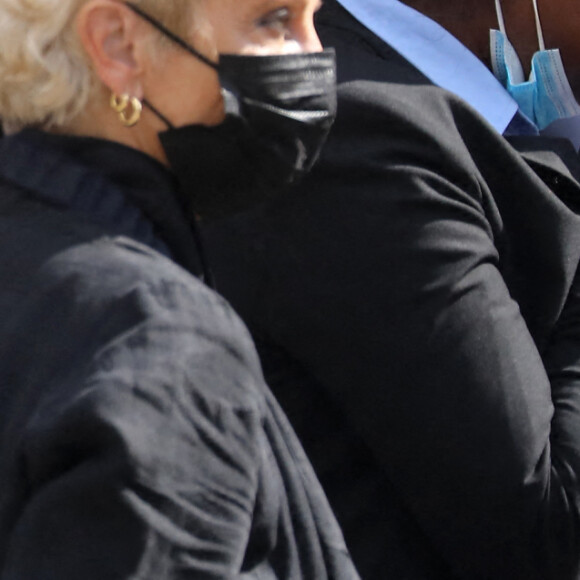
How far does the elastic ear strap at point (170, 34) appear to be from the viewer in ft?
4.09

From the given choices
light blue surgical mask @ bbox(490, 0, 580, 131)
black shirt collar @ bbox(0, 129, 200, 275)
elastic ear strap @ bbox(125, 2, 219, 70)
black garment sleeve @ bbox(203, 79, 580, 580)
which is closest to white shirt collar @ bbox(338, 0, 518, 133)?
light blue surgical mask @ bbox(490, 0, 580, 131)

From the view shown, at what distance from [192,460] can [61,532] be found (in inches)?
5.4

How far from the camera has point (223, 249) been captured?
5.08ft

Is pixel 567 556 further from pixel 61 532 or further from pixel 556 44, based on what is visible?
pixel 556 44

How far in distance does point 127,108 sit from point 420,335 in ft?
1.62

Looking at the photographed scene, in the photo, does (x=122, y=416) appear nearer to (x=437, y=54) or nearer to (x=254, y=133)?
(x=254, y=133)

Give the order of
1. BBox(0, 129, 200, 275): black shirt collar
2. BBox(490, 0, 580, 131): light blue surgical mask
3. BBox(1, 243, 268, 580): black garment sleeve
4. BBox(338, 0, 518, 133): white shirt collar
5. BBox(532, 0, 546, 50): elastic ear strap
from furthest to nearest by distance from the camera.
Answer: BBox(532, 0, 546, 50): elastic ear strap < BBox(490, 0, 580, 131): light blue surgical mask < BBox(338, 0, 518, 133): white shirt collar < BBox(0, 129, 200, 275): black shirt collar < BBox(1, 243, 268, 580): black garment sleeve

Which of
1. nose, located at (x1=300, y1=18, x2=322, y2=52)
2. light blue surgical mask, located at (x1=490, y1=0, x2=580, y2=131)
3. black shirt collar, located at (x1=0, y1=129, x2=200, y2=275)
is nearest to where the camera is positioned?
black shirt collar, located at (x1=0, y1=129, x2=200, y2=275)

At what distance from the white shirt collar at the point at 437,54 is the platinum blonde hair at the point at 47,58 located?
620 millimetres

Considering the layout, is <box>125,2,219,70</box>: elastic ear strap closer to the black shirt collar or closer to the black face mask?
the black face mask

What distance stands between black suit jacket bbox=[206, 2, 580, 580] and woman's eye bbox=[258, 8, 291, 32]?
170 millimetres

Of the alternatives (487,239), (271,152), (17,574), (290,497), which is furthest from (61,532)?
(487,239)

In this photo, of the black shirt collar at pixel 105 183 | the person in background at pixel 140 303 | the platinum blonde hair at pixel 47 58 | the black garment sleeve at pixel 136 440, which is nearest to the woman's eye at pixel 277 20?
the person in background at pixel 140 303

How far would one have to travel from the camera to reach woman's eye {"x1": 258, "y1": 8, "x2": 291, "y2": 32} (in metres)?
1.32
